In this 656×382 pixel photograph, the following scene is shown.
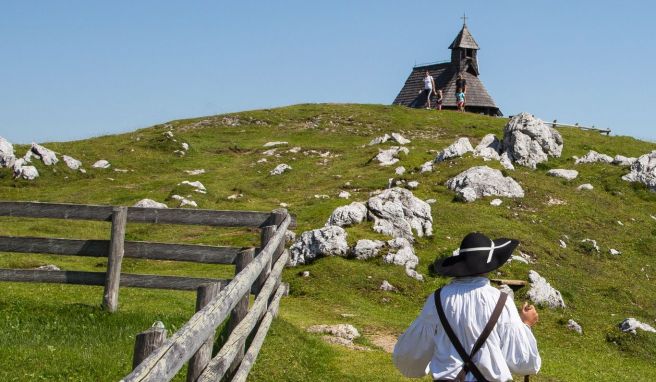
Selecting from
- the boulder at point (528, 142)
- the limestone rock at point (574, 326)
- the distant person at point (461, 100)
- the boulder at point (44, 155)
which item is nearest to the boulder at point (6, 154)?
the boulder at point (44, 155)

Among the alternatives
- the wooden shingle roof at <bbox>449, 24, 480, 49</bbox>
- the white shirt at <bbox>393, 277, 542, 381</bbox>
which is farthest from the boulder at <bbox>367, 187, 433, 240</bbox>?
the wooden shingle roof at <bbox>449, 24, 480, 49</bbox>

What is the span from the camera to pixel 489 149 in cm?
4062

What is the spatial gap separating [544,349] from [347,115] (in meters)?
49.8

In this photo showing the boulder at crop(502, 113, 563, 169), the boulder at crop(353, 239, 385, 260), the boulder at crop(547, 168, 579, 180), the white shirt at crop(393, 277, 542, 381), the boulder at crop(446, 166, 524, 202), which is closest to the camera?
the white shirt at crop(393, 277, 542, 381)

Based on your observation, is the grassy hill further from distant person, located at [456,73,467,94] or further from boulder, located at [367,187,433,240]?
distant person, located at [456,73,467,94]

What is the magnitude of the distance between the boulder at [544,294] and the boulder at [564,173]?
55.4 feet

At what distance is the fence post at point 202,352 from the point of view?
7582 millimetres

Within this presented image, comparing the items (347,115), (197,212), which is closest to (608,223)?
(197,212)

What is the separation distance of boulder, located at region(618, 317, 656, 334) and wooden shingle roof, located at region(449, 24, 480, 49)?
65.1 meters

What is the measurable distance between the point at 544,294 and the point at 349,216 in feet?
23.9

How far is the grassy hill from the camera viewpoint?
13102 mm

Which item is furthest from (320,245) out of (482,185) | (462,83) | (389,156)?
(462,83)

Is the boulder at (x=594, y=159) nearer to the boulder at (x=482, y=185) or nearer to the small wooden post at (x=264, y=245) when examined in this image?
the boulder at (x=482, y=185)

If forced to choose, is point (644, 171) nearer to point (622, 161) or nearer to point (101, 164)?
point (622, 161)
